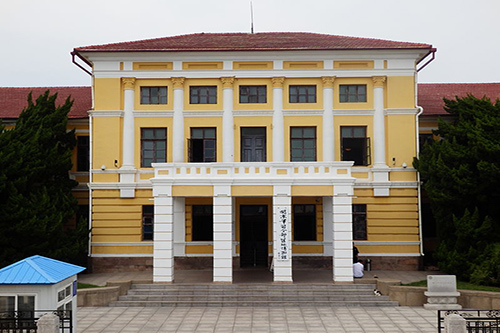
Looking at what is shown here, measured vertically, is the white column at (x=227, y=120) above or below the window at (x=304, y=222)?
above

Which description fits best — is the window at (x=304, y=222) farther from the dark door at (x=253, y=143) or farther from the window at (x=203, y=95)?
the window at (x=203, y=95)

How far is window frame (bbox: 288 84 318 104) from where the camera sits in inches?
976

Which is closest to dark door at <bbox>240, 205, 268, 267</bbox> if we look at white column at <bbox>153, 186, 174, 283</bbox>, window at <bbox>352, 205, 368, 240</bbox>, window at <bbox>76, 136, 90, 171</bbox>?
window at <bbox>352, 205, 368, 240</bbox>

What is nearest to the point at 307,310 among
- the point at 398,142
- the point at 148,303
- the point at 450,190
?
the point at 148,303

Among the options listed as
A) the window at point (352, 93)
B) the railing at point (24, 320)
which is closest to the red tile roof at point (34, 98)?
the window at point (352, 93)

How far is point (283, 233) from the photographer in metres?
20.6

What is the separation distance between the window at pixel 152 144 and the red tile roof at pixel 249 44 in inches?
147

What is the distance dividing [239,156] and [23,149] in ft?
30.3

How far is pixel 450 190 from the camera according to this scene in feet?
71.4

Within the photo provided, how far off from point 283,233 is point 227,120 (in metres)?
6.56

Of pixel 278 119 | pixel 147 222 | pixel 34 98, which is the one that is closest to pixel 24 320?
pixel 147 222

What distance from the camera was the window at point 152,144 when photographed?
24.8 m

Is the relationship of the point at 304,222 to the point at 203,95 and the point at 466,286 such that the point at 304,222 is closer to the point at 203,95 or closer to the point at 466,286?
the point at 203,95

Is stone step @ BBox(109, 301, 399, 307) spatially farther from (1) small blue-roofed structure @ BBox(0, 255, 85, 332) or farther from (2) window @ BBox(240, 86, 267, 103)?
(2) window @ BBox(240, 86, 267, 103)
